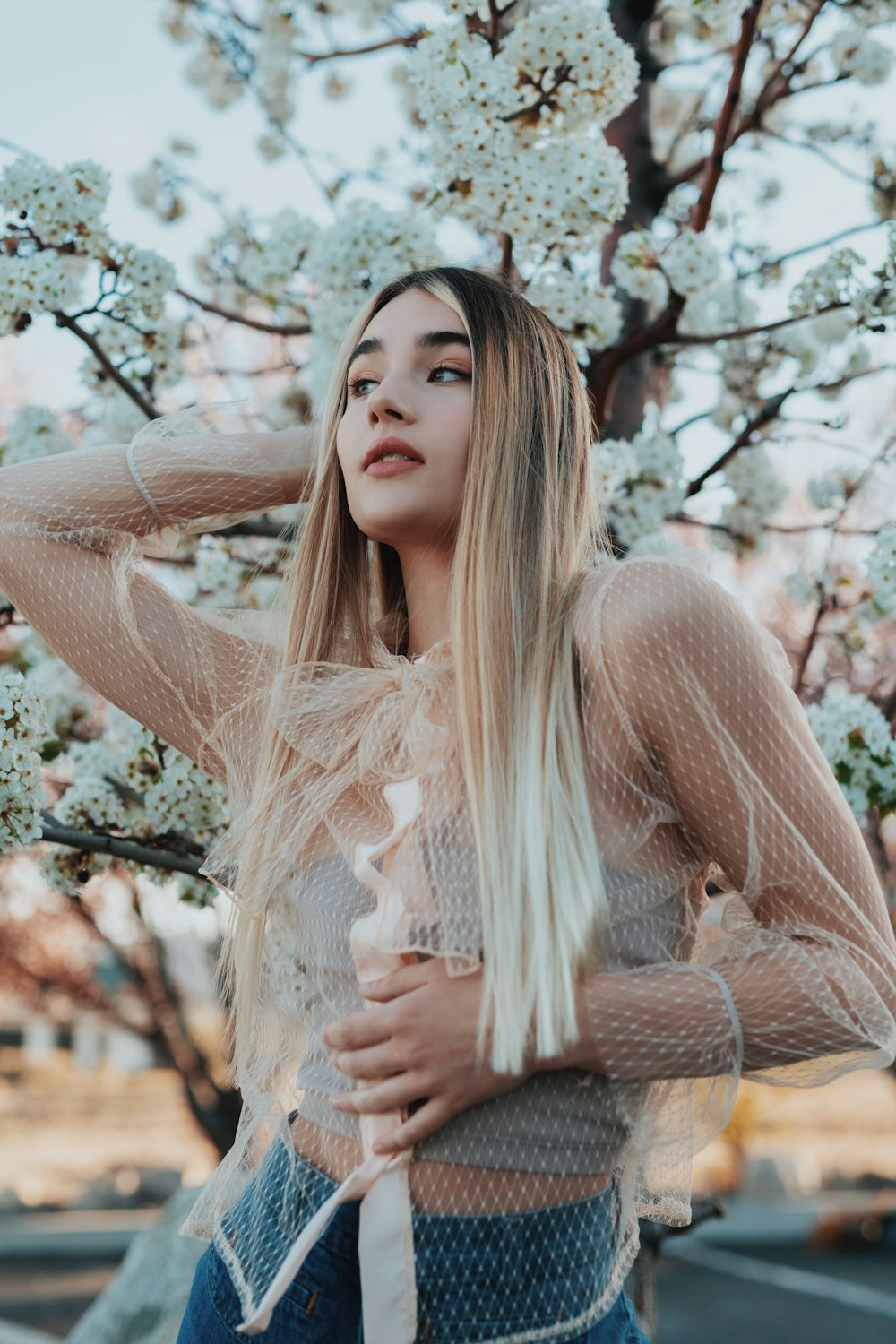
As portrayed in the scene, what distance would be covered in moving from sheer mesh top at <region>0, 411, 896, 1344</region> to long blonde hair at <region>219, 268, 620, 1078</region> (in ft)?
0.16

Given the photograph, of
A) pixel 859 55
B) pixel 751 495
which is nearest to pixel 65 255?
pixel 751 495

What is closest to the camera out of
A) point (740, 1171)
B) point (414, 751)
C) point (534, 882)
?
point (534, 882)

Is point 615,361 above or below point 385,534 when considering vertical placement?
above

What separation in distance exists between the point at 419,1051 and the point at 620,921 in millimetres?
277

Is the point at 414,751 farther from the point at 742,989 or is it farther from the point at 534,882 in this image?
the point at 742,989

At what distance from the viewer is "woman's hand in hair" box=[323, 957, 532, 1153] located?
129 centimetres

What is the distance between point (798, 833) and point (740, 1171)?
11482mm

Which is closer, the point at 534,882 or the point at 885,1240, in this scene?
the point at 534,882

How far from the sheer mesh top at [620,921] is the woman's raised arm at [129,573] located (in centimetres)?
20

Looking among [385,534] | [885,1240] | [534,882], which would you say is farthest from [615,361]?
[885,1240]

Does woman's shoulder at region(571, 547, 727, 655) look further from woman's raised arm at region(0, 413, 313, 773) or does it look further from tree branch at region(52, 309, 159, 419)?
tree branch at region(52, 309, 159, 419)

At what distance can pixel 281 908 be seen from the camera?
1.73 metres

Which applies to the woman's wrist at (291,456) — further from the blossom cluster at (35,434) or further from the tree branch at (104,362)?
the blossom cluster at (35,434)

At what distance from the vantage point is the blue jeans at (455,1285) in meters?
1.31
